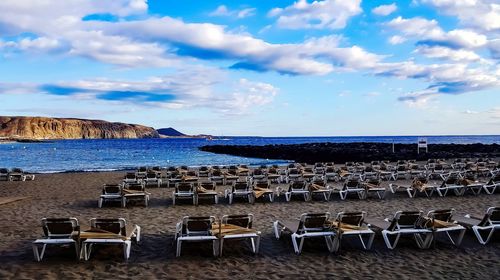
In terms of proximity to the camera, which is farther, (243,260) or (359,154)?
(359,154)

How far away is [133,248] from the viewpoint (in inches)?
305

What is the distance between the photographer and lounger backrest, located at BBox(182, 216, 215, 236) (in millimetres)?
7438

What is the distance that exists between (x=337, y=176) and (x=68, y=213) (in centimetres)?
1184

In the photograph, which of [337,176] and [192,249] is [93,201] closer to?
[192,249]

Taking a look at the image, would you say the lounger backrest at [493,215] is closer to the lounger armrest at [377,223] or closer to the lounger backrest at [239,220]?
the lounger armrest at [377,223]

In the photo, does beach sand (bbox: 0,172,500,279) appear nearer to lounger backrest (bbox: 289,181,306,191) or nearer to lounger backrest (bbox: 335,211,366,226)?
lounger backrest (bbox: 335,211,366,226)

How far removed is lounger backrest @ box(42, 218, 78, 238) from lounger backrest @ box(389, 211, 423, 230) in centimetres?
539

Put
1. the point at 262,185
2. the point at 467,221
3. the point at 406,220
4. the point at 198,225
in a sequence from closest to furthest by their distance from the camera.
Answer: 1. the point at 198,225
2. the point at 406,220
3. the point at 467,221
4. the point at 262,185

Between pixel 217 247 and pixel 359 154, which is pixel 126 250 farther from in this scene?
pixel 359 154

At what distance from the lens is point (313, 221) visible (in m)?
7.73

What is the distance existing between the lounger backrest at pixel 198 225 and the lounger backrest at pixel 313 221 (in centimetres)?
158

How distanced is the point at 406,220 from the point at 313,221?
169 centimetres

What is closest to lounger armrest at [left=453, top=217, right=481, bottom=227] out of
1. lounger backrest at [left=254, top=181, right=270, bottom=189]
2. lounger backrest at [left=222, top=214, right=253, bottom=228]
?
lounger backrest at [left=222, top=214, right=253, bottom=228]

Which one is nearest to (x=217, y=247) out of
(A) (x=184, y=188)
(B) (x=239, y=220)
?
(B) (x=239, y=220)
